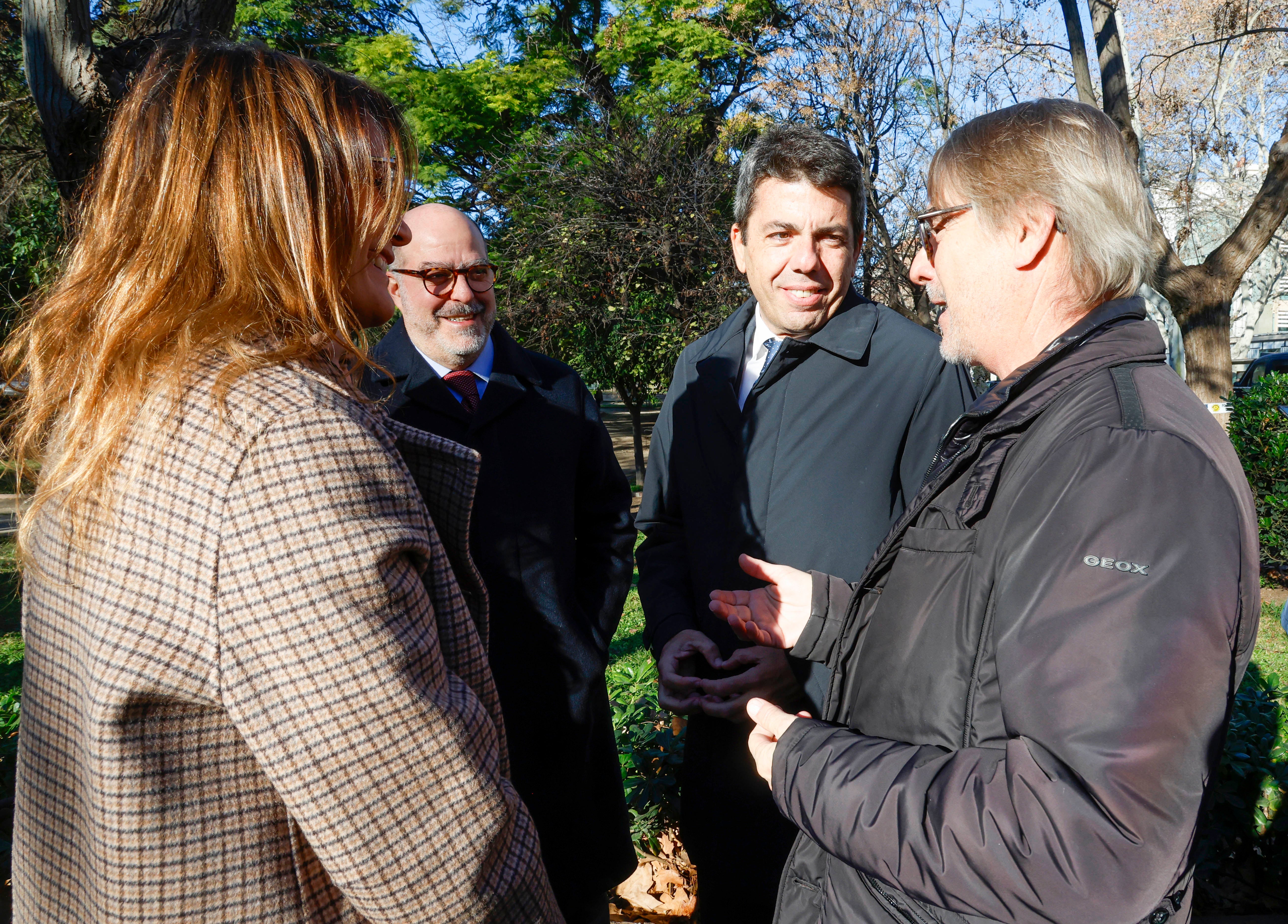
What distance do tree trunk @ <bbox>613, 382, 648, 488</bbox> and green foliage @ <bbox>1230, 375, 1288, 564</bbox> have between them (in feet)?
24.1

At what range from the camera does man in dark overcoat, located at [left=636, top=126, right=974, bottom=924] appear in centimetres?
235

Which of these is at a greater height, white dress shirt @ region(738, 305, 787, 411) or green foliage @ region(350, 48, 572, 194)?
green foliage @ region(350, 48, 572, 194)

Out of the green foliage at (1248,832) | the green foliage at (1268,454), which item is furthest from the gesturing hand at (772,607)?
the green foliage at (1268,454)

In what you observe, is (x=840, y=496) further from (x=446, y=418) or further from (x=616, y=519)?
(x=446, y=418)

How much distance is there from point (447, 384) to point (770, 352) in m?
1.08

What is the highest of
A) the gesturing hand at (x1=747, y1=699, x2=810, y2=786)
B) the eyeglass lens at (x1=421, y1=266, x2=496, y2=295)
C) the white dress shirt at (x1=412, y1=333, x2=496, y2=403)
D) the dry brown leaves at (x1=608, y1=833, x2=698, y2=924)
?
the eyeglass lens at (x1=421, y1=266, x2=496, y2=295)

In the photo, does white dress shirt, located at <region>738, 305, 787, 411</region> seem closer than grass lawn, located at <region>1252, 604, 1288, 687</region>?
Yes

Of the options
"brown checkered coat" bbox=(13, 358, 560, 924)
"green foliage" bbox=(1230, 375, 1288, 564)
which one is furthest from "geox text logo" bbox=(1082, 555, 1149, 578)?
"green foliage" bbox=(1230, 375, 1288, 564)

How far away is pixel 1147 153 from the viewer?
17.3 meters

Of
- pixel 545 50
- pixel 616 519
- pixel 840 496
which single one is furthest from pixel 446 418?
pixel 545 50

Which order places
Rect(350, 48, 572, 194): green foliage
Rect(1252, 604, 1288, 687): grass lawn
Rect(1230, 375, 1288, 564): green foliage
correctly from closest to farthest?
1. Rect(1252, 604, 1288, 687): grass lawn
2. Rect(1230, 375, 1288, 564): green foliage
3. Rect(350, 48, 572, 194): green foliage

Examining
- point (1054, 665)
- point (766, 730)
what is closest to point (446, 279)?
point (766, 730)

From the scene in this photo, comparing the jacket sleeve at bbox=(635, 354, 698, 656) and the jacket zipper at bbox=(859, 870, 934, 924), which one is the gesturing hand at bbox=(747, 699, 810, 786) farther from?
the jacket sleeve at bbox=(635, 354, 698, 656)

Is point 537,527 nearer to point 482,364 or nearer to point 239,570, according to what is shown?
point 482,364
